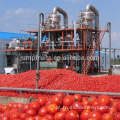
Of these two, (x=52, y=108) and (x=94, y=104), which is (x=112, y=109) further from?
(x=52, y=108)

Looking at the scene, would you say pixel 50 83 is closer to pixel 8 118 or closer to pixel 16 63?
Result: pixel 8 118

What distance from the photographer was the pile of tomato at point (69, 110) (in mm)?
5242

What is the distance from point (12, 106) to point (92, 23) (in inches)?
1208

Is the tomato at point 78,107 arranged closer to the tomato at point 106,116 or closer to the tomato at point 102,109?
the tomato at point 102,109

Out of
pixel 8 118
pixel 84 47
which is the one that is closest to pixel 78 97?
pixel 8 118

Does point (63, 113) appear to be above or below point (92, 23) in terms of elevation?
below

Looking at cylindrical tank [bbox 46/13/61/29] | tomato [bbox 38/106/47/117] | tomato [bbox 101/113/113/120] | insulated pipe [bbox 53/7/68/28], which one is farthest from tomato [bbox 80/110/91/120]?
insulated pipe [bbox 53/7/68/28]

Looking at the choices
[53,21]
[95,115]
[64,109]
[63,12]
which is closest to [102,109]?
[95,115]

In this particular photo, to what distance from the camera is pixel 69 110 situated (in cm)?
579

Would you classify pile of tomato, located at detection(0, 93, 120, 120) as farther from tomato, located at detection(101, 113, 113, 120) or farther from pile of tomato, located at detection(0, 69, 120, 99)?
pile of tomato, located at detection(0, 69, 120, 99)

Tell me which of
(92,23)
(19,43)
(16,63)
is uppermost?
(92,23)

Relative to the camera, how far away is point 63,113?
5.44 metres

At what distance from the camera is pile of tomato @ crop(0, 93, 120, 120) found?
5.24 m

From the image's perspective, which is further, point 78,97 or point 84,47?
point 84,47
